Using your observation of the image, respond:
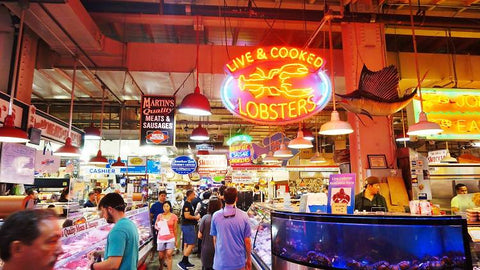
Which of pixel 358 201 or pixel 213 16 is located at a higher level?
pixel 213 16

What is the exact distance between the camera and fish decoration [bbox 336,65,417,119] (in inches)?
188

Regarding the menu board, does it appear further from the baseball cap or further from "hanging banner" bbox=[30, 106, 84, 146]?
the baseball cap

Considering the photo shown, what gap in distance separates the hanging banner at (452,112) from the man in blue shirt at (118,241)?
666 cm

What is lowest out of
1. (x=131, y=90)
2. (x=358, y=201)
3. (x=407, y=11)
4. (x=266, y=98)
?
(x=358, y=201)

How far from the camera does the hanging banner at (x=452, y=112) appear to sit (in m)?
7.10

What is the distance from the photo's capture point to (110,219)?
333 cm

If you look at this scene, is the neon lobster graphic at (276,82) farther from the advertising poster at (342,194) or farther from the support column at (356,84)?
the support column at (356,84)

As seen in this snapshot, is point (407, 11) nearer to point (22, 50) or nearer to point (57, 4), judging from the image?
point (57, 4)

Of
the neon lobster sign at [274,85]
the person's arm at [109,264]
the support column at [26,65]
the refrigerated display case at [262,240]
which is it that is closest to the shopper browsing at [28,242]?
the person's arm at [109,264]

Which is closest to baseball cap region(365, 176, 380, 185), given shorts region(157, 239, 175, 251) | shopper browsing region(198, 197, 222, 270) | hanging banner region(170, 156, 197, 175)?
shopper browsing region(198, 197, 222, 270)

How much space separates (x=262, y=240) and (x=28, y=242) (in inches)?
191

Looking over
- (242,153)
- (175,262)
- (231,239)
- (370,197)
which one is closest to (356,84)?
(370,197)

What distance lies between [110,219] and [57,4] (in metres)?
4.16

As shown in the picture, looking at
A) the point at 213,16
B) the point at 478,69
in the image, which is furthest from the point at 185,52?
the point at 478,69
